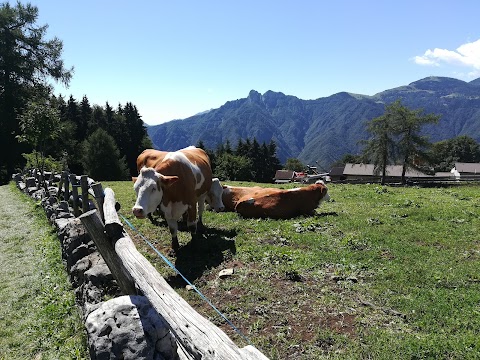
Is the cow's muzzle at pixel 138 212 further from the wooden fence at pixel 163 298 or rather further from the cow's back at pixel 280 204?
the cow's back at pixel 280 204

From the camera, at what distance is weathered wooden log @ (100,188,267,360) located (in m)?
2.82

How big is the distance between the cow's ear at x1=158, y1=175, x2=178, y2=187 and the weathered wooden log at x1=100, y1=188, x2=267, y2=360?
3602 millimetres

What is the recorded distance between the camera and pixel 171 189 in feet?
29.9

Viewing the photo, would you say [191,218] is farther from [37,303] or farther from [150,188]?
[37,303]

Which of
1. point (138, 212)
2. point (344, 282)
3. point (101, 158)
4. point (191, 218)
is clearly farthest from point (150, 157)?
point (101, 158)

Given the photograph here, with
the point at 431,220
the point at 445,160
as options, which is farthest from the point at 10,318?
the point at 445,160

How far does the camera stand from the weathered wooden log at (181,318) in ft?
9.25

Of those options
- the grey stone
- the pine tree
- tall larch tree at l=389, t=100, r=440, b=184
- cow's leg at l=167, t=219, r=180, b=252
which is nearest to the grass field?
cow's leg at l=167, t=219, r=180, b=252

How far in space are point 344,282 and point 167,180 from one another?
481cm

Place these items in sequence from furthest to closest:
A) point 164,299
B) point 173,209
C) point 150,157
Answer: point 150,157
point 173,209
point 164,299

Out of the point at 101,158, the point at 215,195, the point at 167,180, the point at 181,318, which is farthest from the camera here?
the point at 101,158

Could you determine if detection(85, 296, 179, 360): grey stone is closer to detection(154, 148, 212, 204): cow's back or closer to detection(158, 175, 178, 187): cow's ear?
detection(158, 175, 178, 187): cow's ear

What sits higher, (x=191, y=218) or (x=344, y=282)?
(x=191, y=218)

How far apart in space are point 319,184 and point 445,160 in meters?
125
